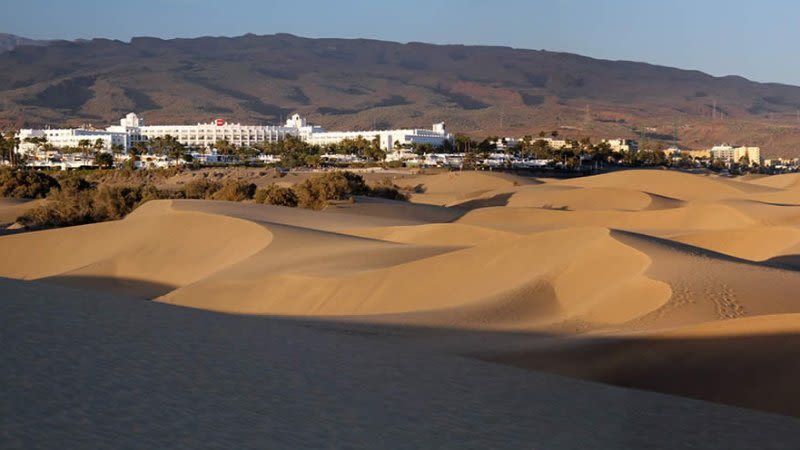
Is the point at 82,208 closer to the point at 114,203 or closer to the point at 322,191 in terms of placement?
the point at 114,203

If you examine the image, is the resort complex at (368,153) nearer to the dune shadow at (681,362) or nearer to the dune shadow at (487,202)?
the dune shadow at (487,202)

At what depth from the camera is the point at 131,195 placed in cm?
5141

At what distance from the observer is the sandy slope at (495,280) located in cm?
1289

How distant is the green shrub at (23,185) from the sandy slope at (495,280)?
31501mm

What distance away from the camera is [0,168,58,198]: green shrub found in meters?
69.3

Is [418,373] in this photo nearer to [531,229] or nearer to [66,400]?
[66,400]

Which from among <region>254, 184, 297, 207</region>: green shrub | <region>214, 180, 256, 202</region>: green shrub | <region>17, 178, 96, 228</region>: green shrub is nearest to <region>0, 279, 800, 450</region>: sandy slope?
<region>17, 178, 96, 228</region>: green shrub

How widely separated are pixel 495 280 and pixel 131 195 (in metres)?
34.1

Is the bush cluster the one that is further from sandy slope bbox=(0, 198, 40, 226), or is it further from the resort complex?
the resort complex

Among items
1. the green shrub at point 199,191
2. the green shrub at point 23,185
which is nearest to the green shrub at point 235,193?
the green shrub at point 199,191

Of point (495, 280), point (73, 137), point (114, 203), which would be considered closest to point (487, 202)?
point (114, 203)

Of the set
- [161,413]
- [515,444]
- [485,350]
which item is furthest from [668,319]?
[161,413]

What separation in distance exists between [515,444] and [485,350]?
4728 millimetres

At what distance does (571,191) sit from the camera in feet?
216
